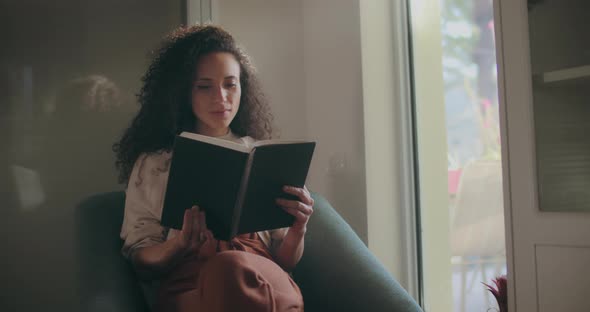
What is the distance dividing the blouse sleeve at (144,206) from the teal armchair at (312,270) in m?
0.06

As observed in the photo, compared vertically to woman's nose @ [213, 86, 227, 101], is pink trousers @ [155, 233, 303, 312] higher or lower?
lower

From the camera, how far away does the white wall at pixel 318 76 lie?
6.47 ft

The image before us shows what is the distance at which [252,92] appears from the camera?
1508 millimetres

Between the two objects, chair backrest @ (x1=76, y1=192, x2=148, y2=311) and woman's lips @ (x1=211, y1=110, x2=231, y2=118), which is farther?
woman's lips @ (x1=211, y1=110, x2=231, y2=118)

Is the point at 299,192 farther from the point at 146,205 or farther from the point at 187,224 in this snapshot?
the point at 146,205

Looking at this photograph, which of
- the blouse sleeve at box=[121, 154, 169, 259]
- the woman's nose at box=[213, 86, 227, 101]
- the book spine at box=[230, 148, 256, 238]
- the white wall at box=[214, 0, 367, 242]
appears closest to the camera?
the book spine at box=[230, 148, 256, 238]

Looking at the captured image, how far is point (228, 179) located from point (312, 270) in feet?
1.46

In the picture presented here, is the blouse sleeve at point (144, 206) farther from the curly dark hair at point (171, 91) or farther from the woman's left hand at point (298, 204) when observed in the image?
the woman's left hand at point (298, 204)

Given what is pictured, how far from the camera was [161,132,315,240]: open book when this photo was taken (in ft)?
3.42

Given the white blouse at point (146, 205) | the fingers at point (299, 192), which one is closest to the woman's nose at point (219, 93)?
the white blouse at point (146, 205)

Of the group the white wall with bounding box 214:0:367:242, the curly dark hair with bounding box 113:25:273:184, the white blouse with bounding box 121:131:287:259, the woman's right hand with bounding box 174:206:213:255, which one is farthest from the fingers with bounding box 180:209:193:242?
the white wall with bounding box 214:0:367:242

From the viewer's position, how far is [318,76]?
7.00 feet

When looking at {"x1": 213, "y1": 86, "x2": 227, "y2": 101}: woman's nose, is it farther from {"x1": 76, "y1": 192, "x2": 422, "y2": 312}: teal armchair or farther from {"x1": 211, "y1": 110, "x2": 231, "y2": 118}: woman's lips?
{"x1": 76, "y1": 192, "x2": 422, "y2": 312}: teal armchair

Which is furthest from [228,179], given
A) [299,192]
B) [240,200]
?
[299,192]
